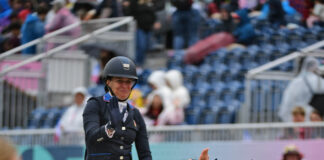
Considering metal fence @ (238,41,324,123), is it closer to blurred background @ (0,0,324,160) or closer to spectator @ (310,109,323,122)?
blurred background @ (0,0,324,160)

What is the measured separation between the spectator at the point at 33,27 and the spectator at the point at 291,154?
7.13 m

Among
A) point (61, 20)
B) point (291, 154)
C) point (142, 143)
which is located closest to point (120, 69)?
point (142, 143)

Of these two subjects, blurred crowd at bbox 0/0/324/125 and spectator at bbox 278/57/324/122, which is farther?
blurred crowd at bbox 0/0/324/125

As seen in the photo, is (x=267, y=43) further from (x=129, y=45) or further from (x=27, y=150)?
(x=27, y=150)

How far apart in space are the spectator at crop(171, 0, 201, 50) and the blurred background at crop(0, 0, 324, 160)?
0.06 ft

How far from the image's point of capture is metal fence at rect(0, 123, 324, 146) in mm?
10680

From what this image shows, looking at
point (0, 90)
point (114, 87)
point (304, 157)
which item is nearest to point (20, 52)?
point (0, 90)

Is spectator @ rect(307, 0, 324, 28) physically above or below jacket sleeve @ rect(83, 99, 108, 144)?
above

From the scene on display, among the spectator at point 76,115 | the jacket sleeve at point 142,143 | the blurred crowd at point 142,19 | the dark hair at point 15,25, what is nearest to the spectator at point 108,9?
the blurred crowd at point 142,19

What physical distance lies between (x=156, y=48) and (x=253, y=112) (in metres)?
4.26

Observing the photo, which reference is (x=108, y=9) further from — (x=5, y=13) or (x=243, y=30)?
(x=243, y=30)

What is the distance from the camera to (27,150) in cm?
1084

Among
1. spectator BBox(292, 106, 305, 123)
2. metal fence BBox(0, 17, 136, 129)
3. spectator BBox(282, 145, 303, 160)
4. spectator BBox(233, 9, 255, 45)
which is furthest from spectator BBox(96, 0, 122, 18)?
spectator BBox(282, 145, 303, 160)

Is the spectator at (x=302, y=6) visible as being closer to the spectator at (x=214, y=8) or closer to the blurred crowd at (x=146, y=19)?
the blurred crowd at (x=146, y=19)
